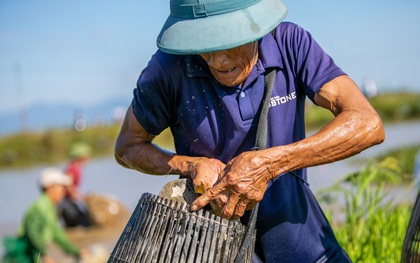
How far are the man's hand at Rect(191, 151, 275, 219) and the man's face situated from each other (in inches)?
13.8

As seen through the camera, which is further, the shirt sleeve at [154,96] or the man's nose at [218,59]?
the shirt sleeve at [154,96]

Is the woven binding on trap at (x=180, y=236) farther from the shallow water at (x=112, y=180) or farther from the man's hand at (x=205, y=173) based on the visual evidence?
the shallow water at (x=112, y=180)

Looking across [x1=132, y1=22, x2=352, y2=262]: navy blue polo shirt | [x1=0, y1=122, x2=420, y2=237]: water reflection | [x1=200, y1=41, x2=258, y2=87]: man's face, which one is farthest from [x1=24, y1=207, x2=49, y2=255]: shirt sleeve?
[x1=200, y1=41, x2=258, y2=87]: man's face

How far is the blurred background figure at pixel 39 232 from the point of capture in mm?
7656

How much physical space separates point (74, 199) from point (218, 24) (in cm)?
984

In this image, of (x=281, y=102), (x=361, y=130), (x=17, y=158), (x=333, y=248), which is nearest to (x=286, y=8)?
(x=281, y=102)

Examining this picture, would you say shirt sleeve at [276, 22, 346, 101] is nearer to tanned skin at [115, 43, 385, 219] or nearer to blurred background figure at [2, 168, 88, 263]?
tanned skin at [115, 43, 385, 219]

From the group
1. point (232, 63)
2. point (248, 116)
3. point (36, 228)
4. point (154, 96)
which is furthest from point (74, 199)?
point (232, 63)

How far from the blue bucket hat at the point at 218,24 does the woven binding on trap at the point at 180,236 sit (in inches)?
22.6

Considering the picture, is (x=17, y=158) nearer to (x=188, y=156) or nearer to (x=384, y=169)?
(x=384, y=169)

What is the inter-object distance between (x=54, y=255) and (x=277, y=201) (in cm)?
839

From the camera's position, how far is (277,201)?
2900mm

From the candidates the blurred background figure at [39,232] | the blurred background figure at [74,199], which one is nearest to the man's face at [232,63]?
the blurred background figure at [39,232]

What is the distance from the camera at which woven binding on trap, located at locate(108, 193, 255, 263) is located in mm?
2428
